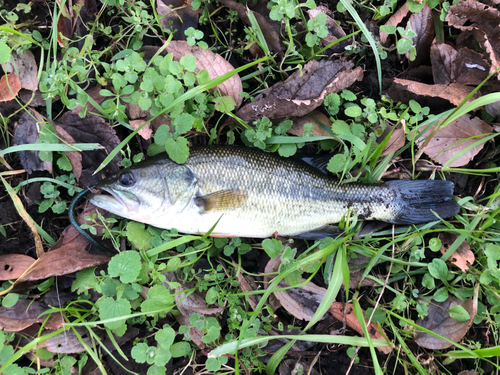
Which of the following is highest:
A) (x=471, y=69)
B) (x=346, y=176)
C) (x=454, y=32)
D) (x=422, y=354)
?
(x=454, y=32)

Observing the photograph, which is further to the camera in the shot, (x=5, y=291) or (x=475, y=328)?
(x=475, y=328)

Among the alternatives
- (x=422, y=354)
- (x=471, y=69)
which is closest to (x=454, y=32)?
(x=471, y=69)

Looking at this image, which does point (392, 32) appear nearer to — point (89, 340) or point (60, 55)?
point (60, 55)

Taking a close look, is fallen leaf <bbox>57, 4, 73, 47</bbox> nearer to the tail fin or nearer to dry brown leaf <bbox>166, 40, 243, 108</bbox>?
dry brown leaf <bbox>166, 40, 243, 108</bbox>

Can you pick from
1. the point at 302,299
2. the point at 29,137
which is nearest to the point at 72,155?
the point at 29,137

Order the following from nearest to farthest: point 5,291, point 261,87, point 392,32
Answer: point 5,291, point 392,32, point 261,87

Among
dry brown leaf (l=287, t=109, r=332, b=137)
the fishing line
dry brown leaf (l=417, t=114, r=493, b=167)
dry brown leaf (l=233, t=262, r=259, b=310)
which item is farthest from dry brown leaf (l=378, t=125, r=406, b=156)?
the fishing line

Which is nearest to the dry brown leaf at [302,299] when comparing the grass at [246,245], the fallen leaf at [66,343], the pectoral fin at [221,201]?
the grass at [246,245]
